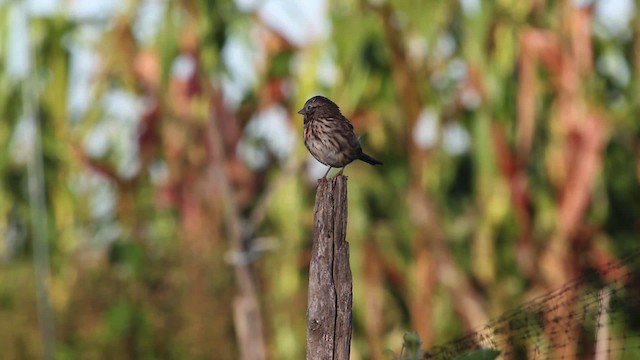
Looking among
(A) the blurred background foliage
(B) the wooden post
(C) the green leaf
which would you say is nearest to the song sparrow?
(B) the wooden post

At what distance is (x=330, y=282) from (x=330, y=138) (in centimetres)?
151

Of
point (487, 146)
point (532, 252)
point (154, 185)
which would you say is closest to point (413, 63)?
point (487, 146)

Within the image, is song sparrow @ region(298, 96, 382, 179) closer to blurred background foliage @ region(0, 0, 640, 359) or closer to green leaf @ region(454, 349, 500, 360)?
green leaf @ region(454, 349, 500, 360)

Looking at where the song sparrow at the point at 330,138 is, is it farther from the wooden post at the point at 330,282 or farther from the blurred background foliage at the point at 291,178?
the blurred background foliage at the point at 291,178

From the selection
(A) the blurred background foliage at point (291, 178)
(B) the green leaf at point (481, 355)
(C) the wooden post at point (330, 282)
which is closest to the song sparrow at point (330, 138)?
(C) the wooden post at point (330, 282)

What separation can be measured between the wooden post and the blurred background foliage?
7706 millimetres

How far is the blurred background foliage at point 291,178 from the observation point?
1481 cm

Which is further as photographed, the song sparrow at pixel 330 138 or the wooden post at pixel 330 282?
the song sparrow at pixel 330 138

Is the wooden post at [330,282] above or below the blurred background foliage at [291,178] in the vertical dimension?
below

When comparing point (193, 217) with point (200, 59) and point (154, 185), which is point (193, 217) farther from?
point (200, 59)

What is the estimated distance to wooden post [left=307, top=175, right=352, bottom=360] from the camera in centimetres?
615

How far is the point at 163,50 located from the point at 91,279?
9.97ft

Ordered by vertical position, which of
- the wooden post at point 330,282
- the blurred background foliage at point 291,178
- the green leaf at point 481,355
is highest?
the blurred background foliage at point 291,178

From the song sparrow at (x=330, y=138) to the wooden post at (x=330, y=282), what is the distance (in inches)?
48.1
